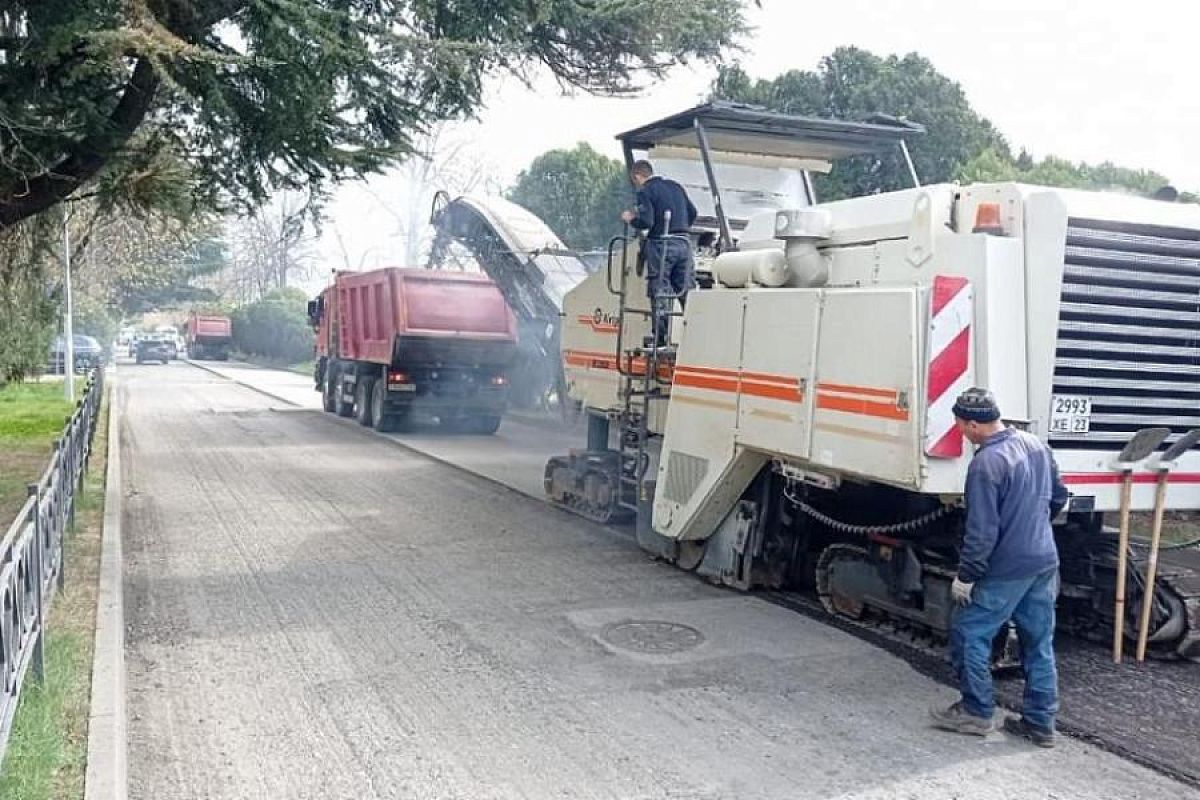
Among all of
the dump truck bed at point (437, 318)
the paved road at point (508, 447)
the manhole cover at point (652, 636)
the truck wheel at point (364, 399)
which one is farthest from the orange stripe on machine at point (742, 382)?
the truck wheel at point (364, 399)

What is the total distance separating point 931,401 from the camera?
528 centimetres

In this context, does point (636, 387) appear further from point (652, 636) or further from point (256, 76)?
point (256, 76)

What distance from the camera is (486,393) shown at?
1709cm

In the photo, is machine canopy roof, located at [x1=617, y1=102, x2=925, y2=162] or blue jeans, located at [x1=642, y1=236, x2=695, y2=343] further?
blue jeans, located at [x1=642, y1=236, x2=695, y2=343]

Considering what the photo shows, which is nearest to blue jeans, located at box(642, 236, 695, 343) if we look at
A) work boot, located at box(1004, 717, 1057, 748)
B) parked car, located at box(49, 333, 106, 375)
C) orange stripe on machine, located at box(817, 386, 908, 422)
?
orange stripe on machine, located at box(817, 386, 908, 422)

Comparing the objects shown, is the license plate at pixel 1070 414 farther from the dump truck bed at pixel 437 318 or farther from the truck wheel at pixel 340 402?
the truck wheel at pixel 340 402

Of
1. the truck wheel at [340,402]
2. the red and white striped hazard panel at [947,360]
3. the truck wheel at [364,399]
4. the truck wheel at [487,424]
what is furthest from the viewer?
the truck wheel at [340,402]

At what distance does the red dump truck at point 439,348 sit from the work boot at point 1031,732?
12.7 m

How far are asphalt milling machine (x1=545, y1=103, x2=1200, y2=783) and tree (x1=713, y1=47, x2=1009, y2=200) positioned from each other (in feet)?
33.2

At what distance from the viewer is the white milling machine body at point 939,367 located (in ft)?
17.6

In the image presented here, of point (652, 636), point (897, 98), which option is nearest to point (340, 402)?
point (897, 98)

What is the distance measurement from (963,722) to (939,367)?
65.8 inches

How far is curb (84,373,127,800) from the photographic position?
13.2ft

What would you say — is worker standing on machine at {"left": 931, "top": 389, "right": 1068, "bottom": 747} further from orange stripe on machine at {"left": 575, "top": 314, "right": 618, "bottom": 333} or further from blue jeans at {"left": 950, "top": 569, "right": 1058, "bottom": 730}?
orange stripe on machine at {"left": 575, "top": 314, "right": 618, "bottom": 333}
